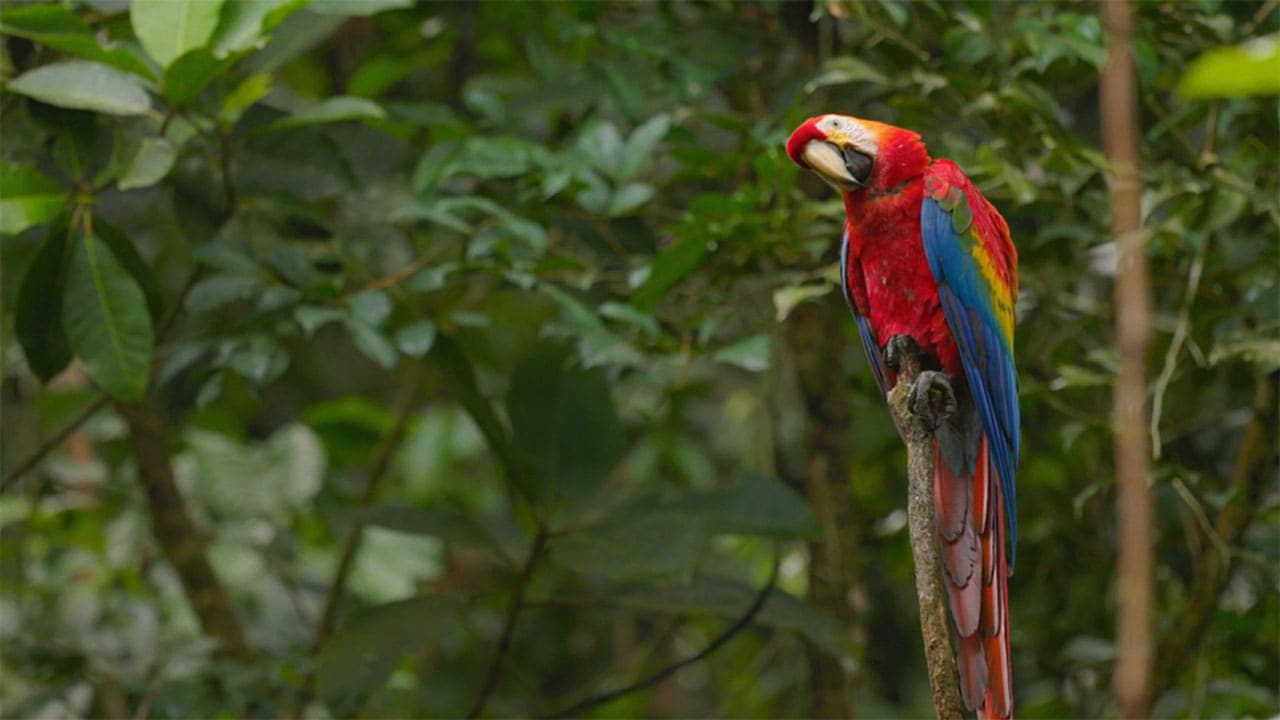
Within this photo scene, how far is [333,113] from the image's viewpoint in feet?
6.47

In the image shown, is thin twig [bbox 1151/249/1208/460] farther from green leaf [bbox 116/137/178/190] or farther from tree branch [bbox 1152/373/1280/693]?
green leaf [bbox 116/137/178/190]

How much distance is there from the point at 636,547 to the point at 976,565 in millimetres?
775

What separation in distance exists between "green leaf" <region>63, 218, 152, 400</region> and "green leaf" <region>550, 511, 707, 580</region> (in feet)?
2.42

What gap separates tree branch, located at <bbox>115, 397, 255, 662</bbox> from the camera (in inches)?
101

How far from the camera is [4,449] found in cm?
317

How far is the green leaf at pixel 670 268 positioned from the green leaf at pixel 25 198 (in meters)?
0.85

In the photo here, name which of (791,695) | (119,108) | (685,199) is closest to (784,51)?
(685,199)

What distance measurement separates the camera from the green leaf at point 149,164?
1.83 meters

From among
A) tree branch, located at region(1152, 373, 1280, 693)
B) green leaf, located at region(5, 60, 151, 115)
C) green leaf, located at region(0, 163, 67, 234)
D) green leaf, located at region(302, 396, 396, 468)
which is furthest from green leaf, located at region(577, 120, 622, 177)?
green leaf, located at region(302, 396, 396, 468)

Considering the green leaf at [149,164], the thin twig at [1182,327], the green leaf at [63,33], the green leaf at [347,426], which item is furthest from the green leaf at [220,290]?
the green leaf at [347,426]

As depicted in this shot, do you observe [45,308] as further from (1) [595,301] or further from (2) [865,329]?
(2) [865,329]

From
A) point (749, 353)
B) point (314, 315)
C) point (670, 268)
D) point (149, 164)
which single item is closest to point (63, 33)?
point (149, 164)

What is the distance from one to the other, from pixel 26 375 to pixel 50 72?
153 cm

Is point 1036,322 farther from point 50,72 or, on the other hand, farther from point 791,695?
point 50,72
